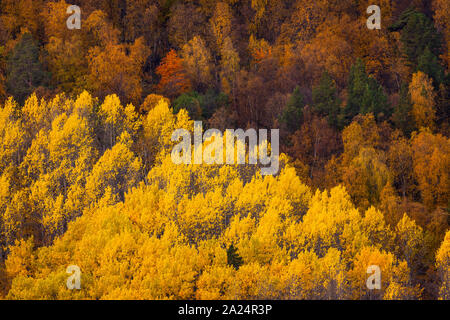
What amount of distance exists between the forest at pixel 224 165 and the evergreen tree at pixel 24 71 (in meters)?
0.17

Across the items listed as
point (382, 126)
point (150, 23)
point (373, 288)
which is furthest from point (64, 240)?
point (150, 23)

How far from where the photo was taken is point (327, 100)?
88.1m

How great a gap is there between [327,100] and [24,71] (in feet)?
102

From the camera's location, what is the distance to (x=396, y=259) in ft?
227

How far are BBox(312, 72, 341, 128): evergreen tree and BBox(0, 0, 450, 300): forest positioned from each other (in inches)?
7.7

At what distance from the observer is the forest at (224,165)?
6812 cm

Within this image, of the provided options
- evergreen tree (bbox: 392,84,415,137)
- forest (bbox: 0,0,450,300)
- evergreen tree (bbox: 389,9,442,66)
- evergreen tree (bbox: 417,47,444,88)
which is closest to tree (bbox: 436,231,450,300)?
forest (bbox: 0,0,450,300)

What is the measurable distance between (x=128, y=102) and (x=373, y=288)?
38748 mm

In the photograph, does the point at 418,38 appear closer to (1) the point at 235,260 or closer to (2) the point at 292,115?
(2) the point at 292,115

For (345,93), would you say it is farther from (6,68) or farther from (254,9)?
(6,68)

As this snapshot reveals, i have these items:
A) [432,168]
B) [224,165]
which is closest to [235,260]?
[224,165]

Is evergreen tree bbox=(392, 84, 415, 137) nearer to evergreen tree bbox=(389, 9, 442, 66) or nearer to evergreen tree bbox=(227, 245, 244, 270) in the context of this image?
evergreen tree bbox=(389, 9, 442, 66)

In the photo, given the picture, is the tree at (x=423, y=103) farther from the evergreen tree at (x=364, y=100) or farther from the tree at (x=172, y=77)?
the tree at (x=172, y=77)

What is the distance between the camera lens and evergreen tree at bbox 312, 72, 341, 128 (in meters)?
86.7
